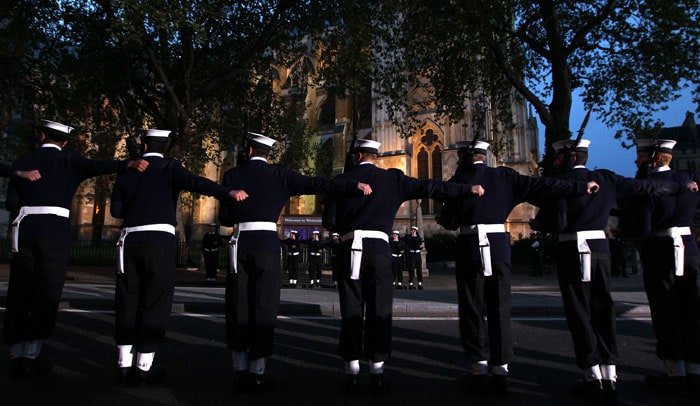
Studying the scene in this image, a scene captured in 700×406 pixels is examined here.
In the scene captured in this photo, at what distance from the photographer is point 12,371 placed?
3.72 metres

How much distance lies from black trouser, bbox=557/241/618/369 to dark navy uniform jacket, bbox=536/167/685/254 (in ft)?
0.52

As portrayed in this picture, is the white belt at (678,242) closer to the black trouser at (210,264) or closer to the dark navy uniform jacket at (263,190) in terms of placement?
the dark navy uniform jacket at (263,190)

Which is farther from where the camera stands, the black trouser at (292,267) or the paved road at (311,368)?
the black trouser at (292,267)

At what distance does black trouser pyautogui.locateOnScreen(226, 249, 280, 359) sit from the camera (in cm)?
356

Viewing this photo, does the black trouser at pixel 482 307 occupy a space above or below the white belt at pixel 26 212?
below

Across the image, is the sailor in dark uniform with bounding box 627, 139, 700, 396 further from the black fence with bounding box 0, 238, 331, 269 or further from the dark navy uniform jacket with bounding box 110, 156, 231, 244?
the black fence with bounding box 0, 238, 331, 269

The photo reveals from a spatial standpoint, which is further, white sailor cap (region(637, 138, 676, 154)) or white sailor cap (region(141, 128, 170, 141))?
white sailor cap (region(637, 138, 676, 154))

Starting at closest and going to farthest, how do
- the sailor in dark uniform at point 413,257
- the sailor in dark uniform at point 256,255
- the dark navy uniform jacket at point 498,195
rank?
the sailor in dark uniform at point 256,255, the dark navy uniform jacket at point 498,195, the sailor in dark uniform at point 413,257

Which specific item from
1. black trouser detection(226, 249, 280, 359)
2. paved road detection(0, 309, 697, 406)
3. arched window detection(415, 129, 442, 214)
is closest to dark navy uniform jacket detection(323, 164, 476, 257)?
black trouser detection(226, 249, 280, 359)

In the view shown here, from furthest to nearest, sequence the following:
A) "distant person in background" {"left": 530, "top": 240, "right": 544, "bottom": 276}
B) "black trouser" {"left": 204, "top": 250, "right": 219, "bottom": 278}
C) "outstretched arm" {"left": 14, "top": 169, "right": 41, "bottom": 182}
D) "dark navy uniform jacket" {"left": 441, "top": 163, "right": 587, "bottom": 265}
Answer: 1. "distant person in background" {"left": 530, "top": 240, "right": 544, "bottom": 276}
2. "black trouser" {"left": 204, "top": 250, "right": 219, "bottom": 278}
3. "outstretched arm" {"left": 14, "top": 169, "right": 41, "bottom": 182}
4. "dark navy uniform jacket" {"left": 441, "top": 163, "right": 587, "bottom": 265}

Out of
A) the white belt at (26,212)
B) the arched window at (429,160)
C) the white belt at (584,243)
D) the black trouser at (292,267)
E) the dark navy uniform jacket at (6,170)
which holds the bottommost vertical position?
the black trouser at (292,267)

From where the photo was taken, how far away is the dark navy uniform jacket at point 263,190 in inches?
148

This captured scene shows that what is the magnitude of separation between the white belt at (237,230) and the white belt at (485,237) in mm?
1750

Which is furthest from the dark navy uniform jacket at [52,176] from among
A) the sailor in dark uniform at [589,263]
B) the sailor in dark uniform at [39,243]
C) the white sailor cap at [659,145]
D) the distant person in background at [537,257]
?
the distant person in background at [537,257]
